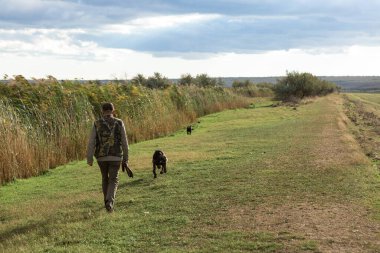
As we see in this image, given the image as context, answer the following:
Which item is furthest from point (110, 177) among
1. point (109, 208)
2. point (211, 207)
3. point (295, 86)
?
point (295, 86)

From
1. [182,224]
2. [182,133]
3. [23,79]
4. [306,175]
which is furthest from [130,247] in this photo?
[182,133]

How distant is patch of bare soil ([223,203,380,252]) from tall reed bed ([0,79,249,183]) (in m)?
7.65

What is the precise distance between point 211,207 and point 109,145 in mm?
2226

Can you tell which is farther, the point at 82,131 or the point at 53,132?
the point at 82,131

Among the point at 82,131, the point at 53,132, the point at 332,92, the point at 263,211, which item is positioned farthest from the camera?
the point at 332,92

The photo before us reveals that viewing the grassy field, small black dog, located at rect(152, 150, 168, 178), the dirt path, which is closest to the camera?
the dirt path

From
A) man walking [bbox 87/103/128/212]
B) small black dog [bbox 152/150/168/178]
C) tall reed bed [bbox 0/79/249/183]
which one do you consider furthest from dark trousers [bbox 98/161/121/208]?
tall reed bed [bbox 0/79/249/183]

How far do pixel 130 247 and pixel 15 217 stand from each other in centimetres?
339

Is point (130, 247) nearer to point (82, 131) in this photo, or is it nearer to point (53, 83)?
point (82, 131)

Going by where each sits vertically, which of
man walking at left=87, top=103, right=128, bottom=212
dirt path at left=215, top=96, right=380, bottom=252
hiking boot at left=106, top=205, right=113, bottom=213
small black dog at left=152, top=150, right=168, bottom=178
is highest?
man walking at left=87, top=103, right=128, bottom=212

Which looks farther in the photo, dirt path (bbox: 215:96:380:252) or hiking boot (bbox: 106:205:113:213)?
hiking boot (bbox: 106:205:113:213)

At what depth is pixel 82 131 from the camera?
59.4 ft

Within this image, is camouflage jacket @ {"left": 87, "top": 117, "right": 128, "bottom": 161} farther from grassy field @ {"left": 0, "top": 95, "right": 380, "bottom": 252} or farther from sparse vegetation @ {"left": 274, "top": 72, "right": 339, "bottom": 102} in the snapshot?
sparse vegetation @ {"left": 274, "top": 72, "right": 339, "bottom": 102}

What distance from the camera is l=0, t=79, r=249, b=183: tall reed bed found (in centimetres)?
1460
